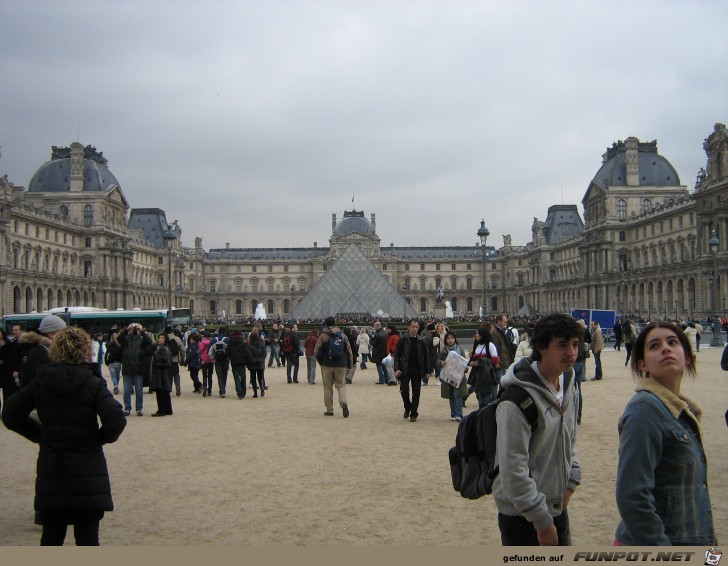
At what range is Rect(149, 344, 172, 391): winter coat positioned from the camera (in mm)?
10539

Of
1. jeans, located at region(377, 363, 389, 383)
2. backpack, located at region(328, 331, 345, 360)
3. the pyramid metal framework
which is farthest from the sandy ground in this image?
the pyramid metal framework

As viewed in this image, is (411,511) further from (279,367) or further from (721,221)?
(721,221)

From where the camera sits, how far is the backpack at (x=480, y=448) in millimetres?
2846

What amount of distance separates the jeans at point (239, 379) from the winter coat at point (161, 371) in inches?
90.1

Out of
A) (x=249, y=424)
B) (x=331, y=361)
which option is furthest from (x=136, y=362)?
(x=331, y=361)

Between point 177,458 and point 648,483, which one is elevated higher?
point 648,483

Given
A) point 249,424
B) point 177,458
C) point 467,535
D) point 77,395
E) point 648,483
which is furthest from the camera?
point 249,424

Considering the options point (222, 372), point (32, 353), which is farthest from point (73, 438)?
point (222, 372)

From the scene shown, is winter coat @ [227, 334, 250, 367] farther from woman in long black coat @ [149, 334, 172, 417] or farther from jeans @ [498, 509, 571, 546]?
jeans @ [498, 509, 571, 546]

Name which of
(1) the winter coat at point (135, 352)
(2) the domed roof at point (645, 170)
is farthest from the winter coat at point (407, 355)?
(2) the domed roof at point (645, 170)

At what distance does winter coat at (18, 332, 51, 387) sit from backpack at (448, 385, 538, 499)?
4.04 metres

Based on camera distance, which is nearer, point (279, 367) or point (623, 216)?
point (279, 367)

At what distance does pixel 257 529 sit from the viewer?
500 centimetres

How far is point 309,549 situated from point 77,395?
163 cm
